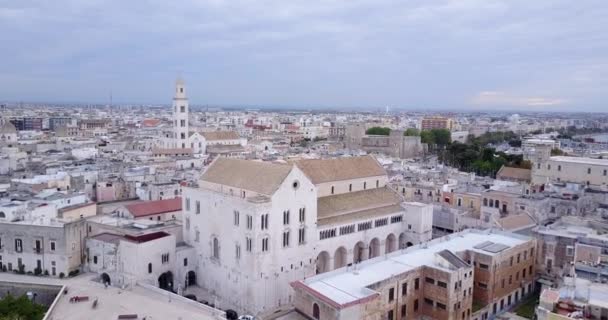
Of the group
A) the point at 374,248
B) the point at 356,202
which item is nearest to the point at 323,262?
the point at 374,248

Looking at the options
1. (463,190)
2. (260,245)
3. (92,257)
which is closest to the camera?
(260,245)

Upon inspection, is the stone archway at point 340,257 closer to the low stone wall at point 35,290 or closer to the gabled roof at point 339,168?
the gabled roof at point 339,168

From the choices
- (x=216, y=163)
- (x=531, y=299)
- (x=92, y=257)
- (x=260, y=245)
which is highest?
(x=216, y=163)

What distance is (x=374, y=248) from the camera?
161ft

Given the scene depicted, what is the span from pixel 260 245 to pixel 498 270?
742 inches

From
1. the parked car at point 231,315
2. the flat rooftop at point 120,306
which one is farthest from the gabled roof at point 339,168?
the flat rooftop at point 120,306

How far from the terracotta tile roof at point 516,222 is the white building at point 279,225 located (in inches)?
285

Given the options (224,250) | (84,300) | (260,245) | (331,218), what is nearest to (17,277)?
(84,300)

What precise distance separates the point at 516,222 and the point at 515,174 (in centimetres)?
2832

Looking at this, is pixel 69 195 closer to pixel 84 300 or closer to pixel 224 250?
pixel 84 300

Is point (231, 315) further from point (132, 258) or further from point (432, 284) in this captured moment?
Result: point (432, 284)

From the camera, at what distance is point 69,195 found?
52.4 metres

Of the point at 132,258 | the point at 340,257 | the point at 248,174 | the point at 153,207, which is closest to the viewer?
the point at 132,258

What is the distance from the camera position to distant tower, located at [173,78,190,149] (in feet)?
306
